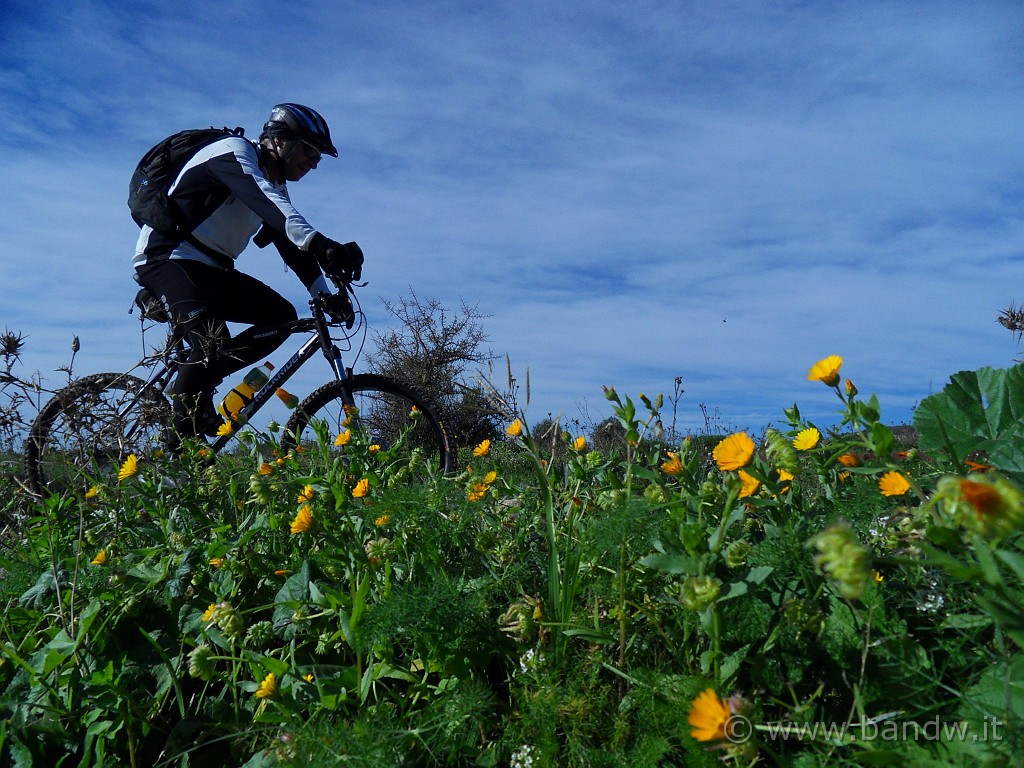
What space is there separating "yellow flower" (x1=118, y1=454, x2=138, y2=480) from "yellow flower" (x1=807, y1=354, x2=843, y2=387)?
214cm

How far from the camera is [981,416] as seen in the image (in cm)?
142

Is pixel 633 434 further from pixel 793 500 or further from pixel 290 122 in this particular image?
pixel 290 122

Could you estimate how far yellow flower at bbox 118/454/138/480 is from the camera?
2.36 meters

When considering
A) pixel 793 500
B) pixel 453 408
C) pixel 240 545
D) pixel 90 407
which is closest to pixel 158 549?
pixel 240 545

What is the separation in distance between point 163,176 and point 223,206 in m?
0.44

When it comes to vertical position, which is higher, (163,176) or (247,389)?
(163,176)

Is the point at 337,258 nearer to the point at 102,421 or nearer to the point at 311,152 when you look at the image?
the point at 311,152

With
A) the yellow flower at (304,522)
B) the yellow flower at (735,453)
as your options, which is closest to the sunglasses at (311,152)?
the yellow flower at (304,522)

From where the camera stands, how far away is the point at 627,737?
3.51 feet

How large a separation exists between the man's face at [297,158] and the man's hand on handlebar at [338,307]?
0.93 meters

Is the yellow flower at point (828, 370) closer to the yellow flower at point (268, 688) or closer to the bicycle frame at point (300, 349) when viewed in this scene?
the yellow flower at point (268, 688)

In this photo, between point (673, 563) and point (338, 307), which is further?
point (338, 307)

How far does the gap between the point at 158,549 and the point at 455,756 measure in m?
1.18

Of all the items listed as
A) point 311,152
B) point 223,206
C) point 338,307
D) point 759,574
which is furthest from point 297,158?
point 759,574
